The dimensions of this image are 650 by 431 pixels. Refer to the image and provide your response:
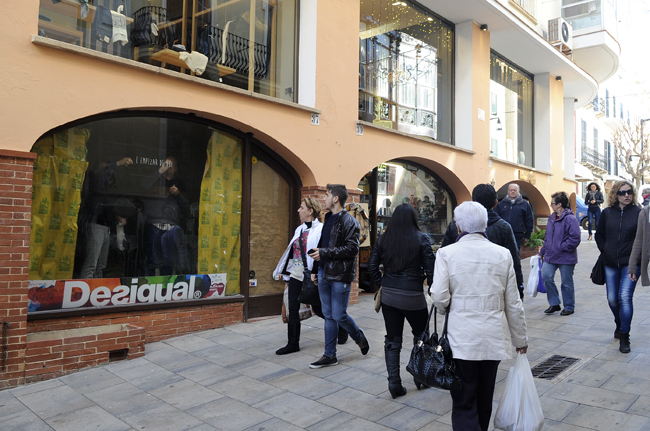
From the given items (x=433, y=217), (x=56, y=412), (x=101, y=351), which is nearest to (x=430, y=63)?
(x=433, y=217)

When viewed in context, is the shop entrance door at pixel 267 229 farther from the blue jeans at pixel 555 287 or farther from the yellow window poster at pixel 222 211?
the blue jeans at pixel 555 287

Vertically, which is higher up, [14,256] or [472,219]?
[472,219]

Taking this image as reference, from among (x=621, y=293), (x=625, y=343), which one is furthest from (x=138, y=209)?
(x=625, y=343)

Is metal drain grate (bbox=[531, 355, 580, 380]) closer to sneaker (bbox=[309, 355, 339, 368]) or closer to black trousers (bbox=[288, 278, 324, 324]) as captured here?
sneaker (bbox=[309, 355, 339, 368])

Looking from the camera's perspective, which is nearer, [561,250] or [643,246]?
[643,246]

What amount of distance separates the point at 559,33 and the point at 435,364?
15.4m

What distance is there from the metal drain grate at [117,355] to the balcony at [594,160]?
2856 centimetres

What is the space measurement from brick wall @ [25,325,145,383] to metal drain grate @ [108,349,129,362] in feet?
0.23

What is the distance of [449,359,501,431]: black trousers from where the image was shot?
3131 mm

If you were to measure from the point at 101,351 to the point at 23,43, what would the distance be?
11.4 ft

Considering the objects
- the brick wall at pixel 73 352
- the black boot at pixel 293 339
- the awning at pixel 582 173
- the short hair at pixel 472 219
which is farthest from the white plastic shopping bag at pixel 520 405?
the awning at pixel 582 173

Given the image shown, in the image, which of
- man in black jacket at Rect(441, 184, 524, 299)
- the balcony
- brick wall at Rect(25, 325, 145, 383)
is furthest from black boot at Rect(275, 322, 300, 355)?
the balcony

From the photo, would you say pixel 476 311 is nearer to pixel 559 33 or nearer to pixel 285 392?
pixel 285 392

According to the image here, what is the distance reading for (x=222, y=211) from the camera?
306 inches
